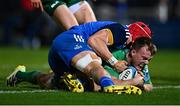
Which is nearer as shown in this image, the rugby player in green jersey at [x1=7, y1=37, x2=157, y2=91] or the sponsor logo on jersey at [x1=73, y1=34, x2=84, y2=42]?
the rugby player in green jersey at [x1=7, y1=37, x2=157, y2=91]

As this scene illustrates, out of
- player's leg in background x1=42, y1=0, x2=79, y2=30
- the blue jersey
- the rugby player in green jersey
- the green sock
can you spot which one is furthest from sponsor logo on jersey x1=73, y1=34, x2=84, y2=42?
player's leg in background x1=42, y1=0, x2=79, y2=30

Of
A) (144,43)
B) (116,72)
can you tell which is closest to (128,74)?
(116,72)

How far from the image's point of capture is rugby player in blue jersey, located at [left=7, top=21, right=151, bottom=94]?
9.45 meters

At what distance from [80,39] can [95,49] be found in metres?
0.30

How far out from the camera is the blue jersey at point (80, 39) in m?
9.79

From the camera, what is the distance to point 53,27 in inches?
1158

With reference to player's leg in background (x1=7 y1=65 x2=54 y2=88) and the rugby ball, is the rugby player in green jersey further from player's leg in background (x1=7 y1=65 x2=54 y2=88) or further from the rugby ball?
player's leg in background (x1=7 y1=65 x2=54 y2=88)

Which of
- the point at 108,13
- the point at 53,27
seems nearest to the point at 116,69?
the point at 53,27

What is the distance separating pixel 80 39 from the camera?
9898 mm

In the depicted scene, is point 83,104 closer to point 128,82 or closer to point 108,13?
point 128,82

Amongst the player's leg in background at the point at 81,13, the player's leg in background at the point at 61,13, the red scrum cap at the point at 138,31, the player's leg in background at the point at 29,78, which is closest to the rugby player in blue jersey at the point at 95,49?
the red scrum cap at the point at 138,31

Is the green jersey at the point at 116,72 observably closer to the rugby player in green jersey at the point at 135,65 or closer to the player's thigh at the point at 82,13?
the rugby player in green jersey at the point at 135,65

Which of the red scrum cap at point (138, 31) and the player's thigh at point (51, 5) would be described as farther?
the player's thigh at point (51, 5)

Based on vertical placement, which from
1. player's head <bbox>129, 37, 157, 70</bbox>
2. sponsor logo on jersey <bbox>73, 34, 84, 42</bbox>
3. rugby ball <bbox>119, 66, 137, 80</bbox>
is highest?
sponsor logo on jersey <bbox>73, 34, 84, 42</bbox>
